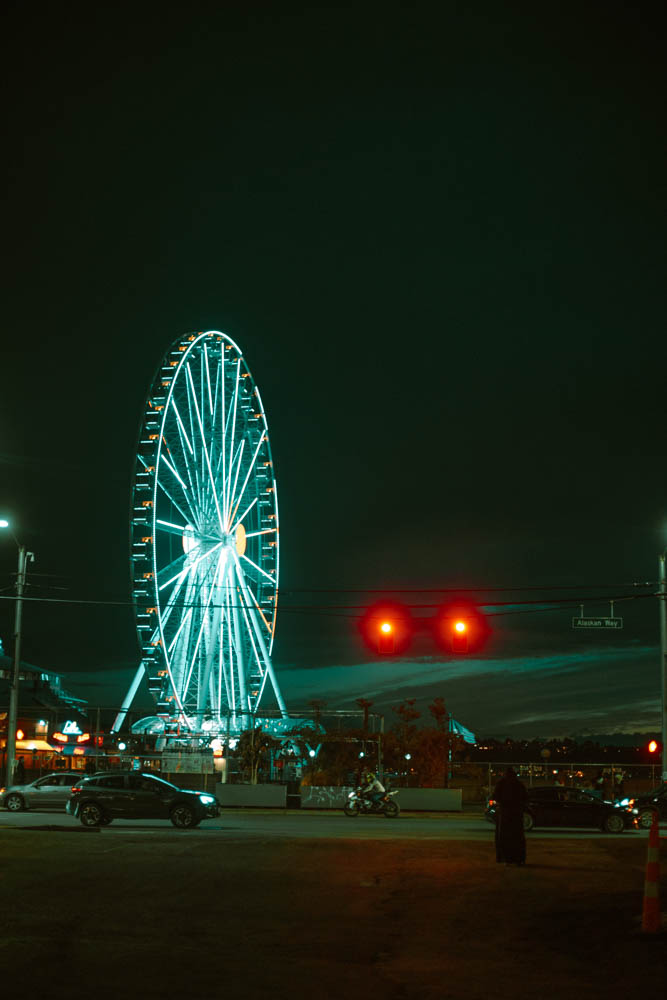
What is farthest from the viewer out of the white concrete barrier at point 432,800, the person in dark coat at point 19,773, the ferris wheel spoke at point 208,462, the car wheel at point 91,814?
the person in dark coat at point 19,773

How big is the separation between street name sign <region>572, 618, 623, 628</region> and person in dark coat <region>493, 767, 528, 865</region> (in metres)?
13.3

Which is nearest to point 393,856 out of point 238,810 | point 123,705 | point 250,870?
point 250,870

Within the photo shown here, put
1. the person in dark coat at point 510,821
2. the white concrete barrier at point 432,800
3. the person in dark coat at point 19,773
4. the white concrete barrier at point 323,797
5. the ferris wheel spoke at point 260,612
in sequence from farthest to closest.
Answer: the person in dark coat at point 19,773
the ferris wheel spoke at point 260,612
the white concrete barrier at point 323,797
the white concrete barrier at point 432,800
the person in dark coat at point 510,821

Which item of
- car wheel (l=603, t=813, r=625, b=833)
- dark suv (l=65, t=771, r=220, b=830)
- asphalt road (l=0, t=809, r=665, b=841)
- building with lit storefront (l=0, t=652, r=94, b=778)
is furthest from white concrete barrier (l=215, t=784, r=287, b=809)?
car wheel (l=603, t=813, r=625, b=833)

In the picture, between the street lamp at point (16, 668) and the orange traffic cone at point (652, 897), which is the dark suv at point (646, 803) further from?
the orange traffic cone at point (652, 897)

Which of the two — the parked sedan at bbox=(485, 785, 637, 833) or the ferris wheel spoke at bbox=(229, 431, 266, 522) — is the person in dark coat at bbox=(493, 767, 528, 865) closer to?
the parked sedan at bbox=(485, 785, 637, 833)

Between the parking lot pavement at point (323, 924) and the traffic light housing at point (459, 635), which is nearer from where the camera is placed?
the parking lot pavement at point (323, 924)

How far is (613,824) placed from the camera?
32.3 meters

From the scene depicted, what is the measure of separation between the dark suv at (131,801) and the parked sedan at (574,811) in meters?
8.92

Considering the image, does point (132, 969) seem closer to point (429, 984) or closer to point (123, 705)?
point (429, 984)

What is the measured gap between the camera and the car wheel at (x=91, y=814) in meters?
29.2

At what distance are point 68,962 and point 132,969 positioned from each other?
1.99 feet

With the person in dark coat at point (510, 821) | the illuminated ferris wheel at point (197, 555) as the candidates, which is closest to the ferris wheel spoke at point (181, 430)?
the illuminated ferris wheel at point (197, 555)

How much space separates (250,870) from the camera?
59.6ft
